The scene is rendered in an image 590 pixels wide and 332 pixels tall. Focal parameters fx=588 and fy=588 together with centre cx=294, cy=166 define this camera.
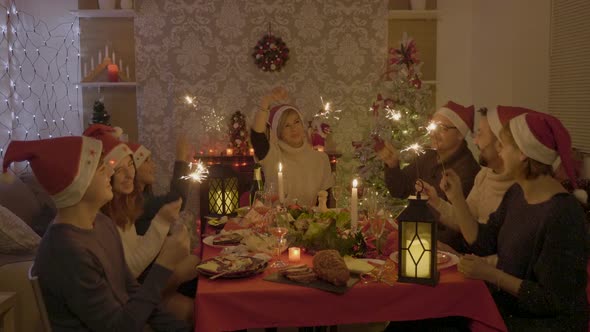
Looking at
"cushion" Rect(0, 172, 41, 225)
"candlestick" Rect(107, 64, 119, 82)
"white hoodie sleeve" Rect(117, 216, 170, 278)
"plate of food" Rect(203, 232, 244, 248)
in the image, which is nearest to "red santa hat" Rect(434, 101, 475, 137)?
"plate of food" Rect(203, 232, 244, 248)

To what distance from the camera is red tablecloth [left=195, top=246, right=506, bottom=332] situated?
203 centimetres

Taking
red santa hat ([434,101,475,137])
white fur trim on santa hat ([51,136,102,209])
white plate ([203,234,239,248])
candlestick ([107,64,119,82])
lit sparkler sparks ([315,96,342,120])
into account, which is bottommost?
white plate ([203,234,239,248])

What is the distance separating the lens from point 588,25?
4.05 metres

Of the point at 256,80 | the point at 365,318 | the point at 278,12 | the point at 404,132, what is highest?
the point at 278,12

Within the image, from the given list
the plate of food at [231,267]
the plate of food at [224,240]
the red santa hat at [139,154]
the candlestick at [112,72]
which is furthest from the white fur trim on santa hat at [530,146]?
the candlestick at [112,72]

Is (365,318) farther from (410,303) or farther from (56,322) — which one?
(56,322)

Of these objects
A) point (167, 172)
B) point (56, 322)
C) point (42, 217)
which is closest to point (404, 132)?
point (167, 172)

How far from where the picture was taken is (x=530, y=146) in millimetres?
2191

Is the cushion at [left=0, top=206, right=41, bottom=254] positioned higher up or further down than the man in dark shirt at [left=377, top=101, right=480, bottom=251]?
further down

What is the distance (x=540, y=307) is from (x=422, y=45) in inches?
166

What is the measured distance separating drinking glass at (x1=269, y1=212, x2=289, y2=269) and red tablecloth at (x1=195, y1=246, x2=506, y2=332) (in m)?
0.23

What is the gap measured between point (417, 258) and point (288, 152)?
7.38 feet

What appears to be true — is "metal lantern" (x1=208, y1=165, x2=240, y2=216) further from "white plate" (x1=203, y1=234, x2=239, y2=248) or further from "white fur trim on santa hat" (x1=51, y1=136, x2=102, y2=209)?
"white fur trim on santa hat" (x1=51, y1=136, x2=102, y2=209)

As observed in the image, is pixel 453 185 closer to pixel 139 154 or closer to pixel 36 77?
pixel 139 154
